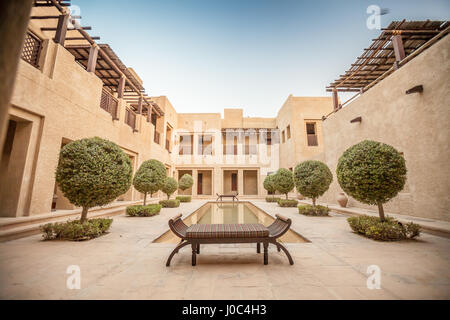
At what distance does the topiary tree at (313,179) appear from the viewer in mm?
7406

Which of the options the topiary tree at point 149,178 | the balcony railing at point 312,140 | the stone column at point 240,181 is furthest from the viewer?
the stone column at point 240,181

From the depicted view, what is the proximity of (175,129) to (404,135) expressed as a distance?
58.0 ft

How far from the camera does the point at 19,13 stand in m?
1.12

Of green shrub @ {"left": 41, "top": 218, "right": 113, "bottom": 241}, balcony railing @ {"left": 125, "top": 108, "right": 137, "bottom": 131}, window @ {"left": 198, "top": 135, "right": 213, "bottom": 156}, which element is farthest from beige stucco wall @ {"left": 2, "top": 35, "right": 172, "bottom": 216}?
window @ {"left": 198, "top": 135, "right": 213, "bottom": 156}

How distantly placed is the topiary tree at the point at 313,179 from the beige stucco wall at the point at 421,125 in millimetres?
2494

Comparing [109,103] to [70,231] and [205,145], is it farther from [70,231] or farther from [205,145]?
[205,145]

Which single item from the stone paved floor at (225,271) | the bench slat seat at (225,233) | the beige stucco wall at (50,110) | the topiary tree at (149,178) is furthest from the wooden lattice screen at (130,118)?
the bench slat seat at (225,233)

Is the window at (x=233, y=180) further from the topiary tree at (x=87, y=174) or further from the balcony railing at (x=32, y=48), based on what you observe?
the balcony railing at (x=32, y=48)

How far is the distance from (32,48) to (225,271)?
27.1ft

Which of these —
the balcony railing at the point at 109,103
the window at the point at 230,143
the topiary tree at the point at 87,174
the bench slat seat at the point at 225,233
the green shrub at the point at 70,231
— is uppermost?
the window at the point at 230,143

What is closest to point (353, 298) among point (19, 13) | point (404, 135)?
point (19, 13)

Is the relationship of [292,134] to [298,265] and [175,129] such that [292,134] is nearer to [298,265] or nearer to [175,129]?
[175,129]

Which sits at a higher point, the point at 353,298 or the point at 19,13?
the point at 19,13
